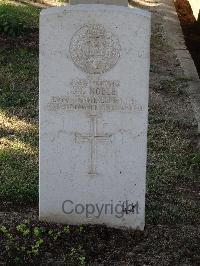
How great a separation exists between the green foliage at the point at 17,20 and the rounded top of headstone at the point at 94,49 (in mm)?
4672

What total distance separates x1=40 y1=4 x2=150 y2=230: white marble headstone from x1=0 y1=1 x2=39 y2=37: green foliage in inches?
181

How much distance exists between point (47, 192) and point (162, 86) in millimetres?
3528

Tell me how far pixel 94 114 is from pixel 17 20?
503 cm

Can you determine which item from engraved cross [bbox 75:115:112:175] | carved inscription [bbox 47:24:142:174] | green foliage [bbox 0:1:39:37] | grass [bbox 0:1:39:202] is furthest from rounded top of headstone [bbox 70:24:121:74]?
green foliage [bbox 0:1:39:37]

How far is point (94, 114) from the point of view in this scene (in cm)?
410

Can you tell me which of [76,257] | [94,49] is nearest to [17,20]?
[94,49]

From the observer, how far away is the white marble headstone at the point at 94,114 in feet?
12.9

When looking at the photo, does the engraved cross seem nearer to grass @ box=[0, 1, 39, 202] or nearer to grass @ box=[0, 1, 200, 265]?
grass @ box=[0, 1, 200, 265]

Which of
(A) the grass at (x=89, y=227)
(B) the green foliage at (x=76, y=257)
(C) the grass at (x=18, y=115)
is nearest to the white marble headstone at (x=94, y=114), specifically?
(A) the grass at (x=89, y=227)

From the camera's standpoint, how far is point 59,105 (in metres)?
4.06

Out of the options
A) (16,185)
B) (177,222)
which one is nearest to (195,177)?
(177,222)

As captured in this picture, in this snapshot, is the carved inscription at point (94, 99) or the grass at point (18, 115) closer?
the carved inscription at point (94, 99)

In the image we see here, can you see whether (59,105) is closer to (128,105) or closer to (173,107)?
(128,105)

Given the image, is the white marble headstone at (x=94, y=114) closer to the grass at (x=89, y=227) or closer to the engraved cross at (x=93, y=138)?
the engraved cross at (x=93, y=138)
